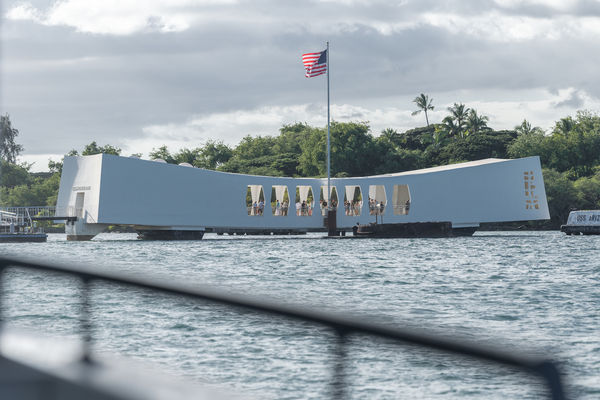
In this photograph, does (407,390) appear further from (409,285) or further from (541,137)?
(541,137)

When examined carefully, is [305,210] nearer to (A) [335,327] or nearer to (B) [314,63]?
(B) [314,63]

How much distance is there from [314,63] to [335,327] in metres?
39.3

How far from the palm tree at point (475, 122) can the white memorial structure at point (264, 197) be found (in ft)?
125

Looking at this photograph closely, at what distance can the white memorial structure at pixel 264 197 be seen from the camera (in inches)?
1646

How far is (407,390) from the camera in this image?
855 centimetres

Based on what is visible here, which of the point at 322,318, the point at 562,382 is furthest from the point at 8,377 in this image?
the point at 562,382

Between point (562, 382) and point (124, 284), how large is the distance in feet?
3.91

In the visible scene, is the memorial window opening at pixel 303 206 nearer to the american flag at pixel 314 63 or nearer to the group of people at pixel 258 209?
the group of people at pixel 258 209

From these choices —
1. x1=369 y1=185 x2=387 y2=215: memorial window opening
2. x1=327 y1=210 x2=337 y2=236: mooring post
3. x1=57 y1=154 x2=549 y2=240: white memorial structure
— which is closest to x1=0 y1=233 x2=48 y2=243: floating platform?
x1=57 y1=154 x2=549 y2=240: white memorial structure

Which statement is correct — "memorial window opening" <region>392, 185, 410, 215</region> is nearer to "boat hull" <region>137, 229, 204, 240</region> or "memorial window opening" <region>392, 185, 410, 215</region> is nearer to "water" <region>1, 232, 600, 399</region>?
"boat hull" <region>137, 229, 204, 240</region>

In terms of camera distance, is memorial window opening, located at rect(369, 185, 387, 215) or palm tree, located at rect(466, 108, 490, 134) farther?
palm tree, located at rect(466, 108, 490, 134)

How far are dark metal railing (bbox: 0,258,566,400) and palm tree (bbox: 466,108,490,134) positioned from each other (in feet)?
290

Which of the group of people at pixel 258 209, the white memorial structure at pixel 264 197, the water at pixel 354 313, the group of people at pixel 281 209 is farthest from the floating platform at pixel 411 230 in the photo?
the water at pixel 354 313

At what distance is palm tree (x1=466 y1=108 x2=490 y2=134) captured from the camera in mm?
88375
